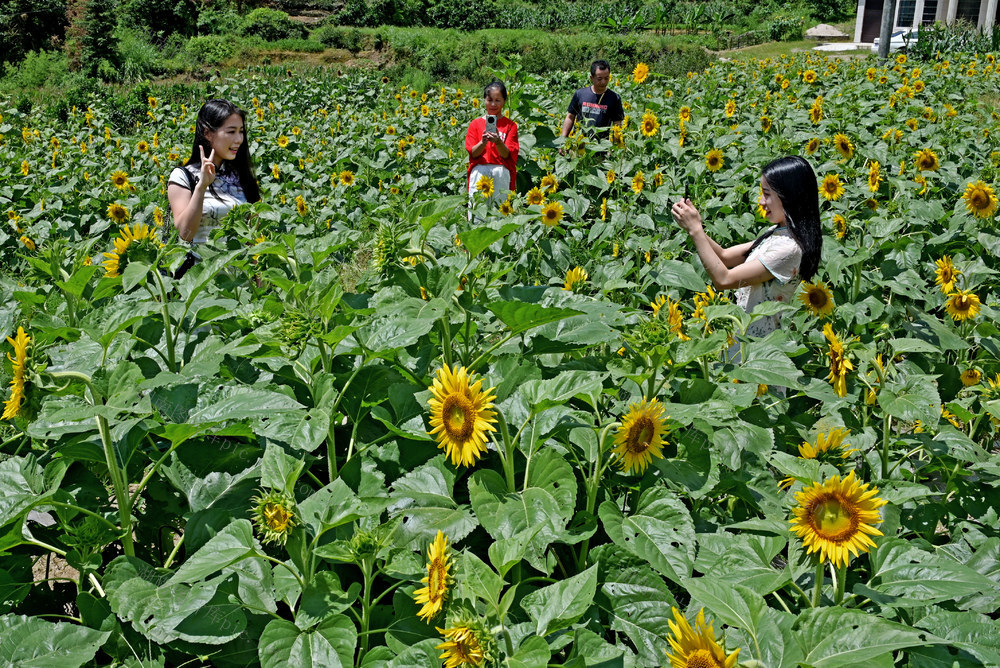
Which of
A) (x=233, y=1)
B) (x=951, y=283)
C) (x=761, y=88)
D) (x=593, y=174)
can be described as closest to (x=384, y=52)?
(x=233, y=1)

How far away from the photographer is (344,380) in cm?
148

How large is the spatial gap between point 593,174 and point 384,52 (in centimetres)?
2437

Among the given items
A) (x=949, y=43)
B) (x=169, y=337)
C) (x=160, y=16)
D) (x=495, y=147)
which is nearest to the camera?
(x=169, y=337)

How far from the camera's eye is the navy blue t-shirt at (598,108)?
6672 mm

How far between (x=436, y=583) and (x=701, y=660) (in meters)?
0.35

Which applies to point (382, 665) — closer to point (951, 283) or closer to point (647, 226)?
point (951, 283)

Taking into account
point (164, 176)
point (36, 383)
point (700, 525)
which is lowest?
point (164, 176)

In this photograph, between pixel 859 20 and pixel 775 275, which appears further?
pixel 859 20

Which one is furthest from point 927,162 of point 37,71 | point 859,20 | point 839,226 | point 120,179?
point 859,20

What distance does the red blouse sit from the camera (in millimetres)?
5770

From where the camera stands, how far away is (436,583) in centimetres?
106

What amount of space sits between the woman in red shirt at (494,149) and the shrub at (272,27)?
27660mm

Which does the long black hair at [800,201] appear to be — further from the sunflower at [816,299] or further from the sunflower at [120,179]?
the sunflower at [120,179]

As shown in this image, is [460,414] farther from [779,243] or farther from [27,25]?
[27,25]
